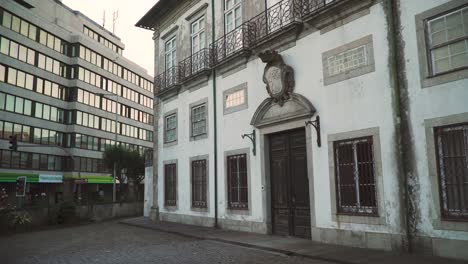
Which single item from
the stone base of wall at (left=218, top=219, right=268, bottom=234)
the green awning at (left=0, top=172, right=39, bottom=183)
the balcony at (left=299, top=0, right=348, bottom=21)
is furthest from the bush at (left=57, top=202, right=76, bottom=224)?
the green awning at (left=0, top=172, right=39, bottom=183)

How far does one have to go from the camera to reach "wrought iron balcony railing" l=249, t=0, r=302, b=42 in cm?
1191

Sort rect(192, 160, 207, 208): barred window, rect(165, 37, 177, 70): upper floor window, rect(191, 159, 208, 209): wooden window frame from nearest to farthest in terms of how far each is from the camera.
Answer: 1. rect(191, 159, 208, 209): wooden window frame
2. rect(192, 160, 207, 208): barred window
3. rect(165, 37, 177, 70): upper floor window

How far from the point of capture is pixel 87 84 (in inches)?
2072

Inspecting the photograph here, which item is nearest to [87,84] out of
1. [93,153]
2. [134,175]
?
[93,153]

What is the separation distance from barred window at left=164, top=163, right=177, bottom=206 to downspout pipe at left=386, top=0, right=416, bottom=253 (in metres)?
11.5

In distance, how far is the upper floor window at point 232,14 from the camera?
594 inches

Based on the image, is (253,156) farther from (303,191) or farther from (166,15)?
(166,15)

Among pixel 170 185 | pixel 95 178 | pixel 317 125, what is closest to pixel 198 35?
pixel 170 185

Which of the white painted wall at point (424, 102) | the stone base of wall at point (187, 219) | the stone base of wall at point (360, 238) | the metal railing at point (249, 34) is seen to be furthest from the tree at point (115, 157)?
the white painted wall at point (424, 102)

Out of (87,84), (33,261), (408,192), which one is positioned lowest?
(33,261)

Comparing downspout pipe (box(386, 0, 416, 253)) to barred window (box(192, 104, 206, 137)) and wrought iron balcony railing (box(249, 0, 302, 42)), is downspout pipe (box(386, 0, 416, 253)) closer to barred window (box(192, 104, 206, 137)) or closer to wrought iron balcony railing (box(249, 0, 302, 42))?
wrought iron balcony railing (box(249, 0, 302, 42))

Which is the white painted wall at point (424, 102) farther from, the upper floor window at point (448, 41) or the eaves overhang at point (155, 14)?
the eaves overhang at point (155, 14)

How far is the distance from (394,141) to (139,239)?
8517 millimetres

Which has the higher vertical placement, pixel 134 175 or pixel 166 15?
pixel 166 15
